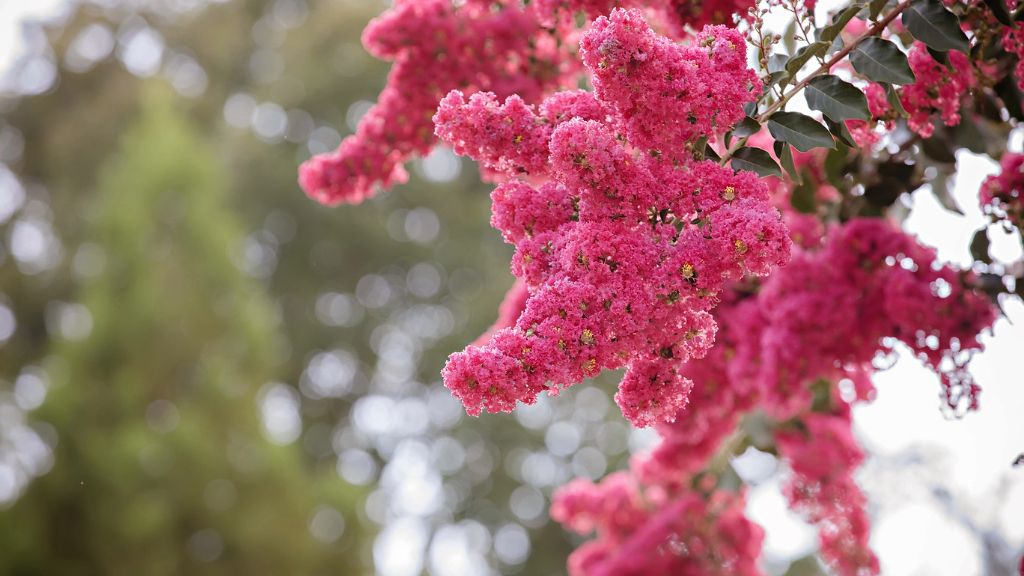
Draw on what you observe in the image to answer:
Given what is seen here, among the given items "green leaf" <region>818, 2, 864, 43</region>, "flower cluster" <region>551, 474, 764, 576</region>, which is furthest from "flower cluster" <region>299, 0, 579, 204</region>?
"flower cluster" <region>551, 474, 764, 576</region>

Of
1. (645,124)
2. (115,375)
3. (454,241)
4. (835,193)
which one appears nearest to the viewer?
(645,124)

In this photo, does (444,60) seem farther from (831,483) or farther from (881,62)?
(831,483)

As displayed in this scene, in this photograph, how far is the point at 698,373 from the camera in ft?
7.86

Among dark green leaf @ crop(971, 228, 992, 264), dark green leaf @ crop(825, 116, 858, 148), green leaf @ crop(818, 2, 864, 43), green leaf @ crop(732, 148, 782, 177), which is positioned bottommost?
dark green leaf @ crop(971, 228, 992, 264)

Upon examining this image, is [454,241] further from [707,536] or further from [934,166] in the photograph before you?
[934,166]

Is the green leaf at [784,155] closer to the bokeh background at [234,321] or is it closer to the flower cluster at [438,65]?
the flower cluster at [438,65]

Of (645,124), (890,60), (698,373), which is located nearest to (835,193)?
(698,373)

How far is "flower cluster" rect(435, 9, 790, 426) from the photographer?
1.31 meters

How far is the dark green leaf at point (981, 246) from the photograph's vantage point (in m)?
1.93

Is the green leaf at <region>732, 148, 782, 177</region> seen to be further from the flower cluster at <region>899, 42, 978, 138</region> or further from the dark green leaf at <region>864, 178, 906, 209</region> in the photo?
the dark green leaf at <region>864, 178, 906, 209</region>

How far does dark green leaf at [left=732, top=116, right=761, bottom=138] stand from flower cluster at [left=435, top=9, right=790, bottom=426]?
0.06m

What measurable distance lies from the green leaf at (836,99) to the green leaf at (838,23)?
8cm

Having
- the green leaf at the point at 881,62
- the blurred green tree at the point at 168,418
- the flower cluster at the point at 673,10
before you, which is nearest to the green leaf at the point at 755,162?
the green leaf at the point at 881,62

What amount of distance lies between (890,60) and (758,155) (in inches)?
10.4
